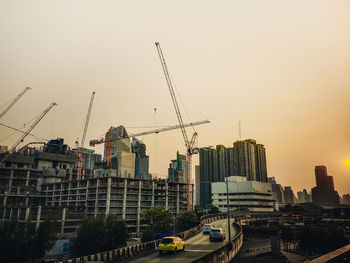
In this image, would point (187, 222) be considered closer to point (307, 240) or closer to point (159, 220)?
point (159, 220)

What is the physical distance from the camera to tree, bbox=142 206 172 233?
297 ft

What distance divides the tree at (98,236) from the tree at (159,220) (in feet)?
78.7

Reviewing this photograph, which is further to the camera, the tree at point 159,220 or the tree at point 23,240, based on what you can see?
the tree at point 159,220

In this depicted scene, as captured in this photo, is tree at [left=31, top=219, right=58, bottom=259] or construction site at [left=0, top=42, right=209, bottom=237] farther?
construction site at [left=0, top=42, right=209, bottom=237]

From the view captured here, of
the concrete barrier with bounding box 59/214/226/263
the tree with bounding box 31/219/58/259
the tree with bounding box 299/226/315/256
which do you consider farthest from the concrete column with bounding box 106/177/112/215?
the concrete barrier with bounding box 59/214/226/263

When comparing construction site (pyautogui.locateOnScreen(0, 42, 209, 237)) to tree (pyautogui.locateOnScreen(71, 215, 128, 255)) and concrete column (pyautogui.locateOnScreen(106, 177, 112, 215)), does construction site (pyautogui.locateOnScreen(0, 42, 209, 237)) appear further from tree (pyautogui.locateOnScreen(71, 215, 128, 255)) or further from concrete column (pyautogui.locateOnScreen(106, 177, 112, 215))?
tree (pyautogui.locateOnScreen(71, 215, 128, 255))

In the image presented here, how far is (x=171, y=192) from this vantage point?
137 meters

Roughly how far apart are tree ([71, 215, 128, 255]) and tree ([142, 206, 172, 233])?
2398cm

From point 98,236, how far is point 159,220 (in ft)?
107

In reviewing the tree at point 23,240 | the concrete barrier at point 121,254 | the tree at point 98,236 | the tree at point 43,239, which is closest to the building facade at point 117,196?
the tree at point 98,236

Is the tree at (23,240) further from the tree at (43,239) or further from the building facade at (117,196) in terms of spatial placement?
the building facade at (117,196)

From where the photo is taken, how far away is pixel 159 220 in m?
93.4

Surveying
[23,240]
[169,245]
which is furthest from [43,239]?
[169,245]

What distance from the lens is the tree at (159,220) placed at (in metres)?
90.6
